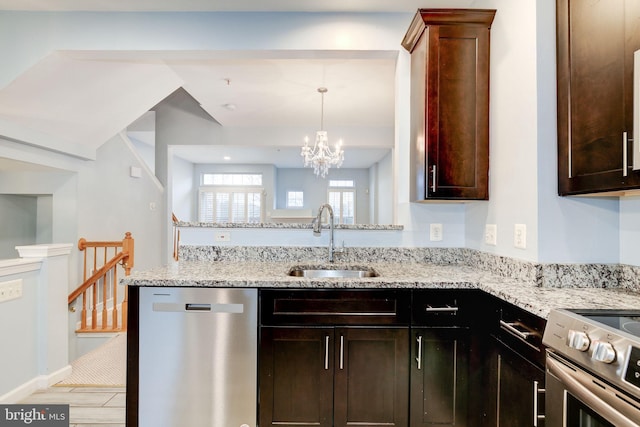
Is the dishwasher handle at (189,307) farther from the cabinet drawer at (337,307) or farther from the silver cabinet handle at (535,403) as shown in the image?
the silver cabinet handle at (535,403)

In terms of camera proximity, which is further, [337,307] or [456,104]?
[456,104]

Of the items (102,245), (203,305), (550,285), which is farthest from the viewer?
(102,245)

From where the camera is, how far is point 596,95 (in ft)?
4.26

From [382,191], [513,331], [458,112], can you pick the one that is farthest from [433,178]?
[382,191]

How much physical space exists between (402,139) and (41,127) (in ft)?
10.8

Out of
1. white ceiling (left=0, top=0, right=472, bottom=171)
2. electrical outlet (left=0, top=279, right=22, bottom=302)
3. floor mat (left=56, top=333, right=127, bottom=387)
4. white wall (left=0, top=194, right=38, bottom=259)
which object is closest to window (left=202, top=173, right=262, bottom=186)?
white ceiling (left=0, top=0, right=472, bottom=171)

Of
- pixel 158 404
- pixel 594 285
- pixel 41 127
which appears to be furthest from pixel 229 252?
pixel 41 127

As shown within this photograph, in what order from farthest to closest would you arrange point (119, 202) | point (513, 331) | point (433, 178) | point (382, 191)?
point (382, 191) < point (119, 202) < point (433, 178) < point (513, 331)

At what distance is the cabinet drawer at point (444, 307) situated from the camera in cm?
159

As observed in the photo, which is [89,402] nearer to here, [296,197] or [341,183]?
[296,197]

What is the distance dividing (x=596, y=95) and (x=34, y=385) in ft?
12.5

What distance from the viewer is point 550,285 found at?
4.94ft

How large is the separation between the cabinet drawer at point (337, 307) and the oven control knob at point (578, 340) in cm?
71

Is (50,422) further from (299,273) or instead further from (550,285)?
(550,285)
